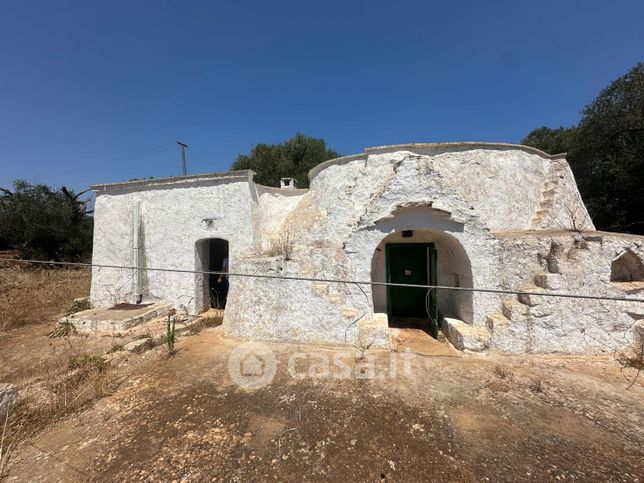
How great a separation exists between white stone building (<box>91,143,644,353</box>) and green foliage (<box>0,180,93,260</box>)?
14.1m

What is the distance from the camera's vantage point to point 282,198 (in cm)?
1098

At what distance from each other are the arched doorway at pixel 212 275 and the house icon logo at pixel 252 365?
4.14 meters

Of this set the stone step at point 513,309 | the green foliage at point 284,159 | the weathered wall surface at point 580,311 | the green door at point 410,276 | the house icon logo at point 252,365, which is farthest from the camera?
the green foliage at point 284,159

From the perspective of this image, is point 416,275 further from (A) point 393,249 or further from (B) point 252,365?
(B) point 252,365

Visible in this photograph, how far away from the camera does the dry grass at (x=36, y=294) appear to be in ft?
30.9

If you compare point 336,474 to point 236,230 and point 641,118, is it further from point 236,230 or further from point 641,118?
point 641,118

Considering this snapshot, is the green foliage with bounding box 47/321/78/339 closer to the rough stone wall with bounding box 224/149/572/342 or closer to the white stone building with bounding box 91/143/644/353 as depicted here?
the white stone building with bounding box 91/143/644/353

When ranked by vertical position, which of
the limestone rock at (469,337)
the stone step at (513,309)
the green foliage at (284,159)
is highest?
the green foliage at (284,159)

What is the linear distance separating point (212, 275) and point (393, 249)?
7.30 m

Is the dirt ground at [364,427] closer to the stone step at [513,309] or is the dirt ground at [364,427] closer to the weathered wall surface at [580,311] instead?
the weathered wall surface at [580,311]

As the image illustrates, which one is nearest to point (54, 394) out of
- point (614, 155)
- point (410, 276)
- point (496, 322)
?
point (410, 276)

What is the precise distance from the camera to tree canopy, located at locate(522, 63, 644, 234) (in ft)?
38.7

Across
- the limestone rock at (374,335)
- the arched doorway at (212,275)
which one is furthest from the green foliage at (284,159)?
the limestone rock at (374,335)

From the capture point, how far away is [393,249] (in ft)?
26.1
